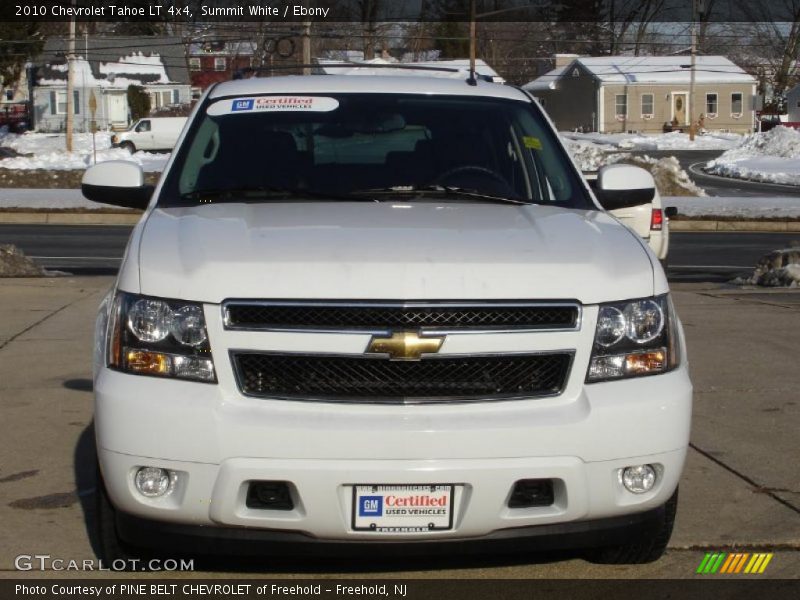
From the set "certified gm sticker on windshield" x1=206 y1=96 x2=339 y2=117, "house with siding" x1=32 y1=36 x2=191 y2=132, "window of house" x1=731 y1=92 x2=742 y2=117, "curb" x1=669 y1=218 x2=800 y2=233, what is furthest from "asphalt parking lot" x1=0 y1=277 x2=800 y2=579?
"window of house" x1=731 y1=92 x2=742 y2=117

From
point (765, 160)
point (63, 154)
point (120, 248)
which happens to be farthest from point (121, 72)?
point (120, 248)

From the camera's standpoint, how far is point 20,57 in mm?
65312

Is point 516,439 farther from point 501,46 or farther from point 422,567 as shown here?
point 501,46

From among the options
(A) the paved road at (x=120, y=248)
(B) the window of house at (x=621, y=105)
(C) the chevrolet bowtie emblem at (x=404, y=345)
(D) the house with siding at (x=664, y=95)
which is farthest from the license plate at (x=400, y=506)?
(B) the window of house at (x=621, y=105)

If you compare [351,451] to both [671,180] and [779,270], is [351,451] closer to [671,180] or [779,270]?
[779,270]

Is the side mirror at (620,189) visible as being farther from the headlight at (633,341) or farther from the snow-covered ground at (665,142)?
the snow-covered ground at (665,142)

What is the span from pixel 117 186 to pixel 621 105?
227 feet

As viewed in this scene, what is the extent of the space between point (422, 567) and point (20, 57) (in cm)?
6532

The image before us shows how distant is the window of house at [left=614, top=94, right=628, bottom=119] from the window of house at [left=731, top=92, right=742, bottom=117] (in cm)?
610

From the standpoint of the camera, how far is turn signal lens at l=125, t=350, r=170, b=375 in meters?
3.87

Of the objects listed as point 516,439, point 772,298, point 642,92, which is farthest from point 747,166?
point 516,439

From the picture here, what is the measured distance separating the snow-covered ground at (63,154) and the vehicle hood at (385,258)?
→ 91.1 feet

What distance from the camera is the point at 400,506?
3760mm

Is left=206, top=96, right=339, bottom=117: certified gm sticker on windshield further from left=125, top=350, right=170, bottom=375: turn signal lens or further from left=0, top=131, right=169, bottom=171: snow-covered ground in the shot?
left=0, top=131, right=169, bottom=171: snow-covered ground
